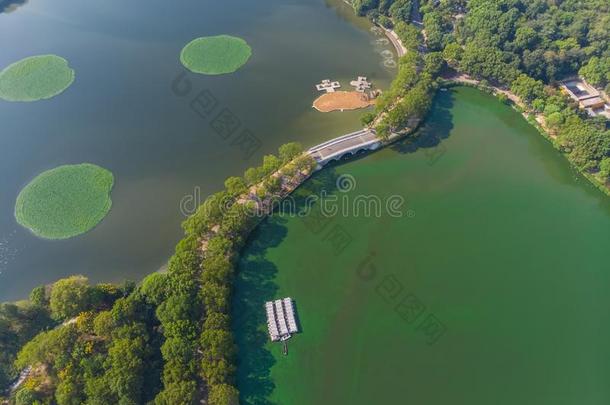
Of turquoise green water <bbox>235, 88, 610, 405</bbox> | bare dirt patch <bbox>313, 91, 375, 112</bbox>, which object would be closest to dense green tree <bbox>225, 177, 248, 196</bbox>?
turquoise green water <bbox>235, 88, 610, 405</bbox>

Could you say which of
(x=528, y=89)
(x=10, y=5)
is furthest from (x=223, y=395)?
(x=10, y=5)

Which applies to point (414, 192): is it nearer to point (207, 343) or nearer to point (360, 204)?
point (360, 204)

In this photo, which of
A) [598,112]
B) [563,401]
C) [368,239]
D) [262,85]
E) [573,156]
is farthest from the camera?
[262,85]

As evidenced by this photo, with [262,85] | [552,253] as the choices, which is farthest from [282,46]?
[552,253]

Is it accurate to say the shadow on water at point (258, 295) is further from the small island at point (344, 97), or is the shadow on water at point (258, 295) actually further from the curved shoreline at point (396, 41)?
the curved shoreline at point (396, 41)

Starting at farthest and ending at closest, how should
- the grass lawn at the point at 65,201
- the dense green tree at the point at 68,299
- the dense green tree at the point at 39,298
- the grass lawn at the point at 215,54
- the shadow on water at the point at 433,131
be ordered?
the grass lawn at the point at 215,54 < the shadow on water at the point at 433,131 < the grass lawn at the point at 65,201 < the dense green tree at the point at 39,298 < the dense green tree at the point at 68,299

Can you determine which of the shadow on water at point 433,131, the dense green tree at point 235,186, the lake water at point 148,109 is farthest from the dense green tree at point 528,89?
the dense green tree at point 235,186
